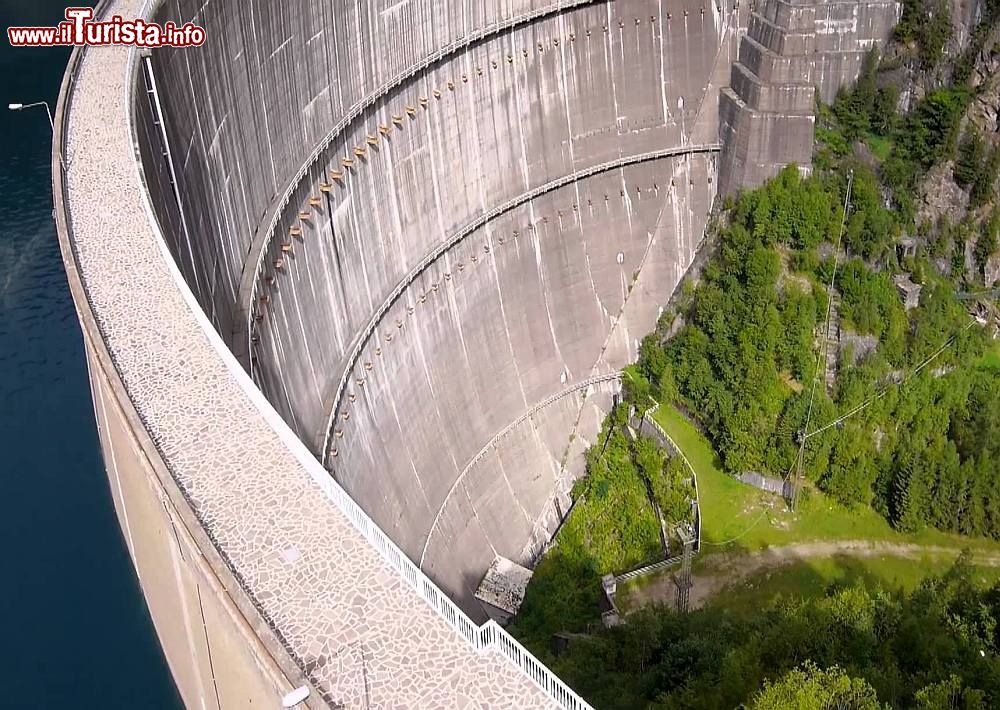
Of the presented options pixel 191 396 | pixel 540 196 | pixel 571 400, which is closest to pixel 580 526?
pixel 571 400

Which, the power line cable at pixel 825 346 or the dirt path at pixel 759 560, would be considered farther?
the power line cable at pixel 825 346

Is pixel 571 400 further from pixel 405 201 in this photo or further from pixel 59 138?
pixel 59 138

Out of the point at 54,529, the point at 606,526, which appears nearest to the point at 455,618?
the point at 54,529

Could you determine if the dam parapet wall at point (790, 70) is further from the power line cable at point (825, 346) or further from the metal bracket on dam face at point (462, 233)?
the power line cable at point (825, 346)

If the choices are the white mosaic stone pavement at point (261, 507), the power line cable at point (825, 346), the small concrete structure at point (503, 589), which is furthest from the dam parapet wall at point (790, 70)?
the white mosaic stone pavement at point (261, 507)

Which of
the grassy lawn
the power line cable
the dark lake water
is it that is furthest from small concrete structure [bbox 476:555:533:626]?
the dark lake water

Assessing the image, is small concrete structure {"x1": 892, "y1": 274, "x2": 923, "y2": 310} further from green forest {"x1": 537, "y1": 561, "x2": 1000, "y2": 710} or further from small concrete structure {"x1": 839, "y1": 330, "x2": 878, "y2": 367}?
green forest {"x1": 537, "y1": 561, "x2": 1000, "y2": 710}
